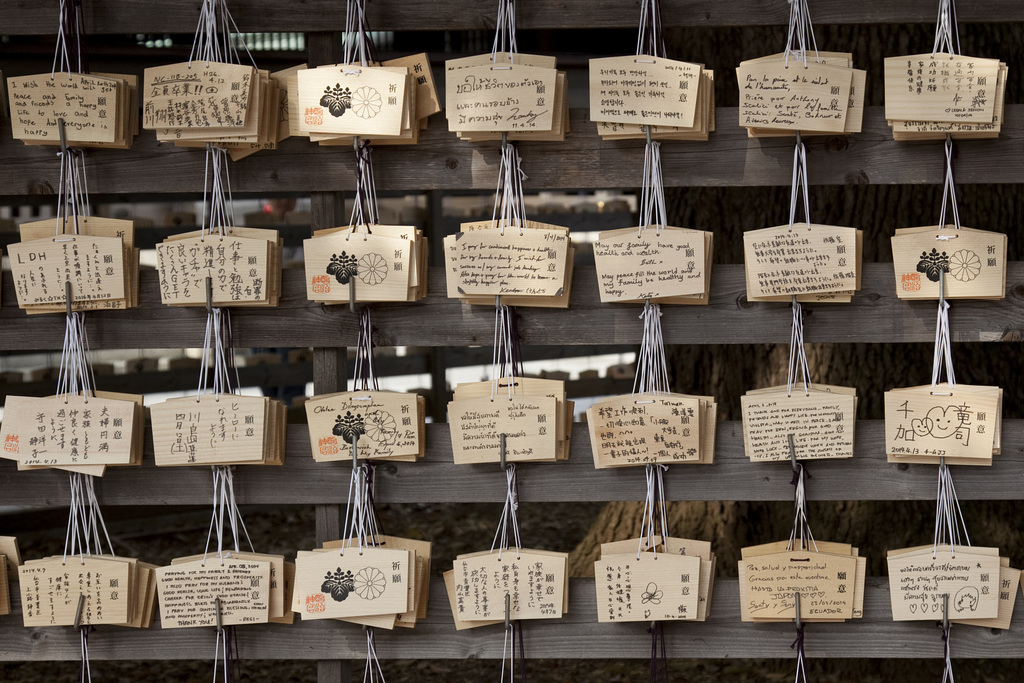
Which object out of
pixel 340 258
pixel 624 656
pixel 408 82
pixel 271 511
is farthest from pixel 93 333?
pixel 271 511

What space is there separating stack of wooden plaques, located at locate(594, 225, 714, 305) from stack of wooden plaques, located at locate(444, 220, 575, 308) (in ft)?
0.25

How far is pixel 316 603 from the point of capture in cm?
174

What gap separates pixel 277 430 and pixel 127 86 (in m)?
0.70

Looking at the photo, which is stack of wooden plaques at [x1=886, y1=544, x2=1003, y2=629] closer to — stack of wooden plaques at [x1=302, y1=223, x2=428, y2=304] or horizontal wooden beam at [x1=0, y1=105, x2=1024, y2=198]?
horizontal wooden beam at [x1=0, y1=105, x2=1024, y2=198]

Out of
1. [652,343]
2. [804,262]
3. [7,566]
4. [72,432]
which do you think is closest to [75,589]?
[7,566]

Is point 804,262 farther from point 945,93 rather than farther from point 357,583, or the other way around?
point 357,583

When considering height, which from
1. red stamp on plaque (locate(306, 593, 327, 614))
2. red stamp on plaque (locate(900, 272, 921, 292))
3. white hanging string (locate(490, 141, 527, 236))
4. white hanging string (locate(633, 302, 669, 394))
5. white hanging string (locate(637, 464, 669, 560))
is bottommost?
red stamp on plaque (locate(306, 593, 327, 614))

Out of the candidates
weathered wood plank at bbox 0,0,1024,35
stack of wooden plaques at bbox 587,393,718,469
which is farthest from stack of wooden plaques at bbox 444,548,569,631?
weathered wood plank at bbox 0,0,1024,35

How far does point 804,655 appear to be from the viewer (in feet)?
5.73

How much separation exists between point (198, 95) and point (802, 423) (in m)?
1.23

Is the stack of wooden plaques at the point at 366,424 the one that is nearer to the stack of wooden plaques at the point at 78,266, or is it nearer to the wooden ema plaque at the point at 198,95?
the stack of wooden plaques at the point at 78,266

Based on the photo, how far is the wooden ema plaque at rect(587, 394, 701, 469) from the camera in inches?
66.2

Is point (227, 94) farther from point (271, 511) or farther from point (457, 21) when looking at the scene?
point (271, 511)

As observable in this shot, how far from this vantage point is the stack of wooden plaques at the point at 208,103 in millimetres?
1677
